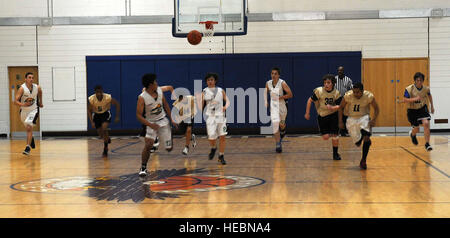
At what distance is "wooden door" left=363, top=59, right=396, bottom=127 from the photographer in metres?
18.9

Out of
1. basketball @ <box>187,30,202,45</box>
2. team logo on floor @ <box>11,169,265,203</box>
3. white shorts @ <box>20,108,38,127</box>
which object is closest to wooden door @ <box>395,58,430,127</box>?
basketball @ <box>187,30,202,45</box>

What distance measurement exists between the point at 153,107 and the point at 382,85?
38.6 ft

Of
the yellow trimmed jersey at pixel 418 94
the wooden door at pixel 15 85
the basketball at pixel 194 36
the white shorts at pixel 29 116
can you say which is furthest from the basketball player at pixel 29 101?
the yellow trimmed jersey at pixel 418 94

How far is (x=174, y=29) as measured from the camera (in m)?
16.4

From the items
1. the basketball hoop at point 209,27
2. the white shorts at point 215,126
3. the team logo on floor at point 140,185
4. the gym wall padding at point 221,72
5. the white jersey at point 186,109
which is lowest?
the team logo on floor at point 140,185

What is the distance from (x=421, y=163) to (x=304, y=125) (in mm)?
9140

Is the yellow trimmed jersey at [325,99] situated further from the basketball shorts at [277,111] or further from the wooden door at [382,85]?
the wooden door at [382,85]

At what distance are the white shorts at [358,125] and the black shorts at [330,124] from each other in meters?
1.17

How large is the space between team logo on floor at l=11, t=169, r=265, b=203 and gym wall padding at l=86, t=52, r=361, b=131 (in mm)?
10273

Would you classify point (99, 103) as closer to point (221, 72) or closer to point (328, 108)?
point (328, 108)

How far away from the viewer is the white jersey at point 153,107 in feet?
29.1

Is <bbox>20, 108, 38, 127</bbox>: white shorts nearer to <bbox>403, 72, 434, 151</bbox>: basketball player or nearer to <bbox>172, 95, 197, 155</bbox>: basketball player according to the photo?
<bbox>172, 95, 197, 155</bbox>: basketball player

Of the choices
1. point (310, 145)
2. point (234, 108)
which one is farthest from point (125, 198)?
point (234, 108)

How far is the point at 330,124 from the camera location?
10922 millimetres
